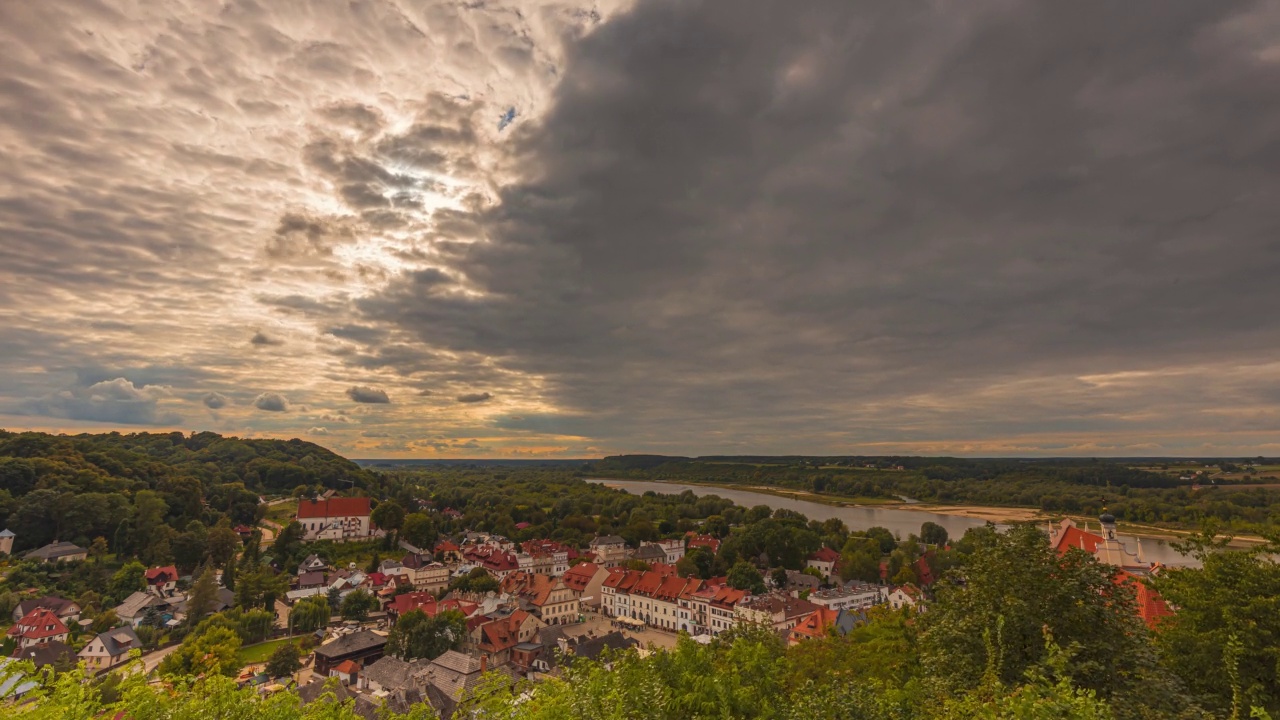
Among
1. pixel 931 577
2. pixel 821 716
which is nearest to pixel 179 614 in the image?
pixel 821 716

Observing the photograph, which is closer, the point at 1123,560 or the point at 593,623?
the point at 1123,560

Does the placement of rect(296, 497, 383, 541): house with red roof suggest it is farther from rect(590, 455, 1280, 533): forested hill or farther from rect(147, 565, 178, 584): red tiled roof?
rect(590, 455, 1280, 533): forested hill

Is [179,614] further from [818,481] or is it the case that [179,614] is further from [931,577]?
[818,481]

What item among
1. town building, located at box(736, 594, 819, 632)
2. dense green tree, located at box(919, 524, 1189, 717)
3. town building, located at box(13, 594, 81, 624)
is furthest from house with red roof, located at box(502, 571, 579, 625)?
dense green tree, located at box(919, 524, 1189, 717)

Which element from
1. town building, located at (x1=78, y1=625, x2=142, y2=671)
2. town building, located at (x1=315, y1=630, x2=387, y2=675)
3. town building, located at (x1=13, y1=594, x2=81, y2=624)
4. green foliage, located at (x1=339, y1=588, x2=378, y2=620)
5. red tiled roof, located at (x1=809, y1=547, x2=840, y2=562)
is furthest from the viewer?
red tiled roof, located at (x1=809, y1=547, x2=840, y2=562)

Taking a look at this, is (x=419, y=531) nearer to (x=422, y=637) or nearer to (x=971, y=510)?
(x=422, y=637)

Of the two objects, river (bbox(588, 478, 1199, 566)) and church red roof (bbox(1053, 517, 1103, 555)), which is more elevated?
church red roof (bbox(1053, 517, 1103, 555))
